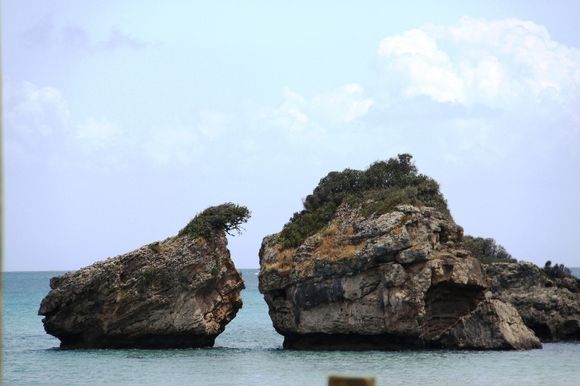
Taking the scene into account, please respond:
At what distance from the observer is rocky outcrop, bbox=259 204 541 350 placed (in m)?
39.0

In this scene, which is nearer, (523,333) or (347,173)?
(523,333)

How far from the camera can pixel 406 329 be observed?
3900 centimetres

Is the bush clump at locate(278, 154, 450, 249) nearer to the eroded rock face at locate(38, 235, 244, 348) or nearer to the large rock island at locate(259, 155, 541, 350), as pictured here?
the large rock island at locate(259, 155, 541, 350)

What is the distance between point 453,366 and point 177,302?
1320 centimetres

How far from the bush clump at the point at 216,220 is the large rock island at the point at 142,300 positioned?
525 mm

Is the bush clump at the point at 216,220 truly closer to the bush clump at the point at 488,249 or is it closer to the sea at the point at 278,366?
the sea at the point at 278,366

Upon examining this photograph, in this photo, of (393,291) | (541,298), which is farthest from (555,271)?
(393,291)

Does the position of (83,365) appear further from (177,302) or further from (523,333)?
(523,333)

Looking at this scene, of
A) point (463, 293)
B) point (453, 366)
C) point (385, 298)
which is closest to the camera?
point (453, 366)

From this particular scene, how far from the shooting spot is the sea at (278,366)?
3106cm

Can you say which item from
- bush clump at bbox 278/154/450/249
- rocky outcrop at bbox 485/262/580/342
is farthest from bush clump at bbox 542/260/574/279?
bush clump at bbox 278/154/450/249

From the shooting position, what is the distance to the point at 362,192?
44.7m

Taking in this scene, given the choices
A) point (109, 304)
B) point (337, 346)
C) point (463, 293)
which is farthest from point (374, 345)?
point (109, 304)

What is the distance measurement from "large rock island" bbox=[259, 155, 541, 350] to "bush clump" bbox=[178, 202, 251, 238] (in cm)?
271
